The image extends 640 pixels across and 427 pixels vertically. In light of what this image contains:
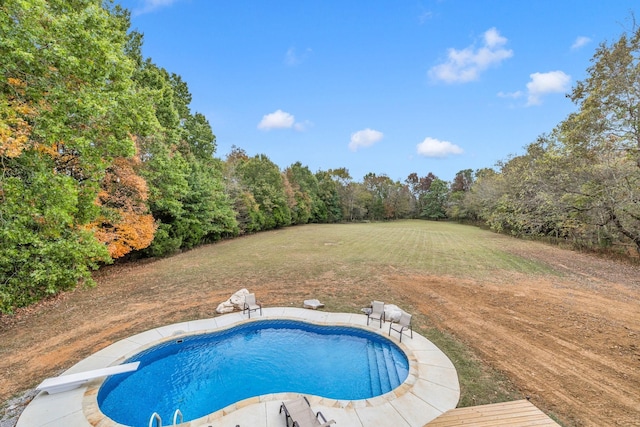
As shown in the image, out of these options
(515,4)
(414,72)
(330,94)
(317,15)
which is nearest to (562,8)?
(515,4)

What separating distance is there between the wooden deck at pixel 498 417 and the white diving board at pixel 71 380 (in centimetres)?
624

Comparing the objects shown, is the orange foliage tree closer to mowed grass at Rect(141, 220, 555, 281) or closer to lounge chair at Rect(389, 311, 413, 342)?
mowed grass at Rect(141, 220, 555, 281)

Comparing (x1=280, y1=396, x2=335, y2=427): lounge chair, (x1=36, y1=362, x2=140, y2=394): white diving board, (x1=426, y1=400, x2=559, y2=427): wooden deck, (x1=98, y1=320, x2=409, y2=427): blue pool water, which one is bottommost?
(x1=98, y1=320, x2=409, y2=427): blue pool water

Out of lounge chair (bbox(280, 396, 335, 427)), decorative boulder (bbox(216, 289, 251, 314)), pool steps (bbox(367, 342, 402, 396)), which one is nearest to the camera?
lounge chair (bbox(280, 396, 335, 427))

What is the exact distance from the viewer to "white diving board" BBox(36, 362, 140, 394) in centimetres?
528

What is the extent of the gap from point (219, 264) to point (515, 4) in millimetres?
21273

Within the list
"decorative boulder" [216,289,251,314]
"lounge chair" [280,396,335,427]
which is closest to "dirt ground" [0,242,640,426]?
"decorative boulder" [216,289,251,314]

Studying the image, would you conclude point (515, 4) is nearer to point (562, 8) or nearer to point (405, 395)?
point (562, 8)

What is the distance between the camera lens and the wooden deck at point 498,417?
395cm

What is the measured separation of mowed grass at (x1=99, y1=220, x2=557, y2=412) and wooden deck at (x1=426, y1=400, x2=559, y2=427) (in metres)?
0.95

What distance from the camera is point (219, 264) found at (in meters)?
16.8

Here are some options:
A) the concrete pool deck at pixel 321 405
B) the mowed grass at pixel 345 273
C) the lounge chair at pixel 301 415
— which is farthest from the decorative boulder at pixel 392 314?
the lounge chair at pixel 301 415

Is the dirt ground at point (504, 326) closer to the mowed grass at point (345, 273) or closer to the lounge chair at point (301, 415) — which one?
the mowed grass at point (345, 273)

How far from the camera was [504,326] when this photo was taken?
8.46m
